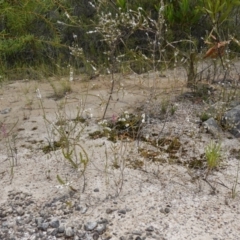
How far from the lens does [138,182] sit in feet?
8.00

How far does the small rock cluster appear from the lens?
2076mm

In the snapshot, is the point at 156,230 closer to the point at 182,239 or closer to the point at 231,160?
the point at 182,239

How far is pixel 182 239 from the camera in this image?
79.5 inches

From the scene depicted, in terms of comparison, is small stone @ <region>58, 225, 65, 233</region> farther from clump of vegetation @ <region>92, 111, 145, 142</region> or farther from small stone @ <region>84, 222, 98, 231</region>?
clump of vegetation @ <region>92, 111, 145, 142</region>

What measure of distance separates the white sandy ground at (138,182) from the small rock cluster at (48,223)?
36 mm

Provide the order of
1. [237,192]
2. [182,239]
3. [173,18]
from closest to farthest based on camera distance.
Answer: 1. [182,239]
2. [237,192]
3. [173,18]

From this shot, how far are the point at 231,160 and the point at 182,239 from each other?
838mm

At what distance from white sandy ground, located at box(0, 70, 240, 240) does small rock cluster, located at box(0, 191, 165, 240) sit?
0.04 metres

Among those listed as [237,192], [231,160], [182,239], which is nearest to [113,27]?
[231,160]

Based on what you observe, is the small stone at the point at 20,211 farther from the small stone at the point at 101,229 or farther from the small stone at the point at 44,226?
the small stone at the point at 101,229

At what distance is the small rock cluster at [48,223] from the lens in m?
2.08

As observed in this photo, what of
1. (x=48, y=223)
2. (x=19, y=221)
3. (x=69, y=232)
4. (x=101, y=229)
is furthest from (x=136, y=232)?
(x=19, y=221)

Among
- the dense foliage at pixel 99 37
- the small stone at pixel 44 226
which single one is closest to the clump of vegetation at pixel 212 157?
the small stone at pixel 44 226

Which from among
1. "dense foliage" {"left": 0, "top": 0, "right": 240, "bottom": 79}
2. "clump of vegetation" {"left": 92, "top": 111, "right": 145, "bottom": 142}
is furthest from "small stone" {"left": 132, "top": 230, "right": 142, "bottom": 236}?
"dense foliage" {"left": 0, "top": 0, "right": 240, "bottom": 79}
